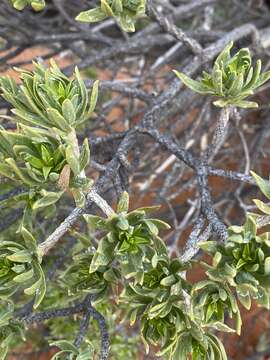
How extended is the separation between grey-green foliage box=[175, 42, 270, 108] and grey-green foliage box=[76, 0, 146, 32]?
0.56ft

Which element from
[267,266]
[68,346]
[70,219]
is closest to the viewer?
[267,266]

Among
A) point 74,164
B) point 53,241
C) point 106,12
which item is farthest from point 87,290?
point 106,12

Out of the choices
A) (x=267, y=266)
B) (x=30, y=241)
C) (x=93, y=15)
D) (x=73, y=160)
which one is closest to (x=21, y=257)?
(x=30, y=241)

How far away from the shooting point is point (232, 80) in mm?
898

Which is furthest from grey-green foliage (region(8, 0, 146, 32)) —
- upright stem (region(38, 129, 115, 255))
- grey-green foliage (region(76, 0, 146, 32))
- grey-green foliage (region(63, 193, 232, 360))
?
grey-green foliage (region(63, 193, 232, 360))

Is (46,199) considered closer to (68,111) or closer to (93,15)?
(68,111)

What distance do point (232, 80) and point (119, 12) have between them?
263mm

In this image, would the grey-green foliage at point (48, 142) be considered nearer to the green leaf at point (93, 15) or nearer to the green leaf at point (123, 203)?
the green leaf at point (123, 203)

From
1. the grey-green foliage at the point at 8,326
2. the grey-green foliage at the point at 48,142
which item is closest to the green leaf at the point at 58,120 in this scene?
the grey-green foliage at the point at 48,142

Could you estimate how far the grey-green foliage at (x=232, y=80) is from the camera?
89 centimetres

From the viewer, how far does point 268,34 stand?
1.79 m

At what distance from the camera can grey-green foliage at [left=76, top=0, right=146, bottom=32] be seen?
3.20ft

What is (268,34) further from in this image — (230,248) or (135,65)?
(230,248)

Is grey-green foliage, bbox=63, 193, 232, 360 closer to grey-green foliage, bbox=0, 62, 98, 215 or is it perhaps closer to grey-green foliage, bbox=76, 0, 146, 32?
grey-green foliage, bbox=0, 62, 98, 215
